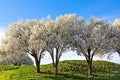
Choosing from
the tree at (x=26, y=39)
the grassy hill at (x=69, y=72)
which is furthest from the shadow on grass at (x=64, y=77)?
the tree at (x=26, y=39)

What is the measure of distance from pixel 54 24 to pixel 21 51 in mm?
8327

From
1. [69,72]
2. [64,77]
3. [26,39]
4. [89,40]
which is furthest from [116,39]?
[26,39]

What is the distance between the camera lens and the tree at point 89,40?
2633 inches

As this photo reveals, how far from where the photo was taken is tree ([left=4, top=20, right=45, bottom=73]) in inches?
2483

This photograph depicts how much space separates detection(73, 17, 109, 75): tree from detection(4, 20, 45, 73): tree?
783 cm

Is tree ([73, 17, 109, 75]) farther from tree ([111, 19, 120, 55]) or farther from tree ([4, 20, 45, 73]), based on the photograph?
tree ([4, 20, 45, 73])

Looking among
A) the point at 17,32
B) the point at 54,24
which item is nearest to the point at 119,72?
the point at 54,24

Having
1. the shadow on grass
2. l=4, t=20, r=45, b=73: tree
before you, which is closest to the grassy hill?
the shadow on grass

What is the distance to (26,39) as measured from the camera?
65688 millimetres

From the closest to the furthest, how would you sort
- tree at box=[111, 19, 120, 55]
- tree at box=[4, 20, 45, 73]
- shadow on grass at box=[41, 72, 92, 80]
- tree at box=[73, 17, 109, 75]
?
shadow on grass at box=[41, 72, 92, 80]
tree at box=[4, 20, 45, 73]
tree at box=[73, 17, 109, 75]
tree at box=[111, 19, 120, 55]

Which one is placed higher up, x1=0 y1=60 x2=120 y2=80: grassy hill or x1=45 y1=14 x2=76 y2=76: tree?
x1=45 y1=14 x2=76 y2=76: tree

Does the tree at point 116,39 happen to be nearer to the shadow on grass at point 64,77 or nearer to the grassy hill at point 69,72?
the grassy hill at point 69,72

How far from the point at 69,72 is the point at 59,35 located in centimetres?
884

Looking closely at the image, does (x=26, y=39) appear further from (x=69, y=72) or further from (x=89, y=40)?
(x=89, y=40)
